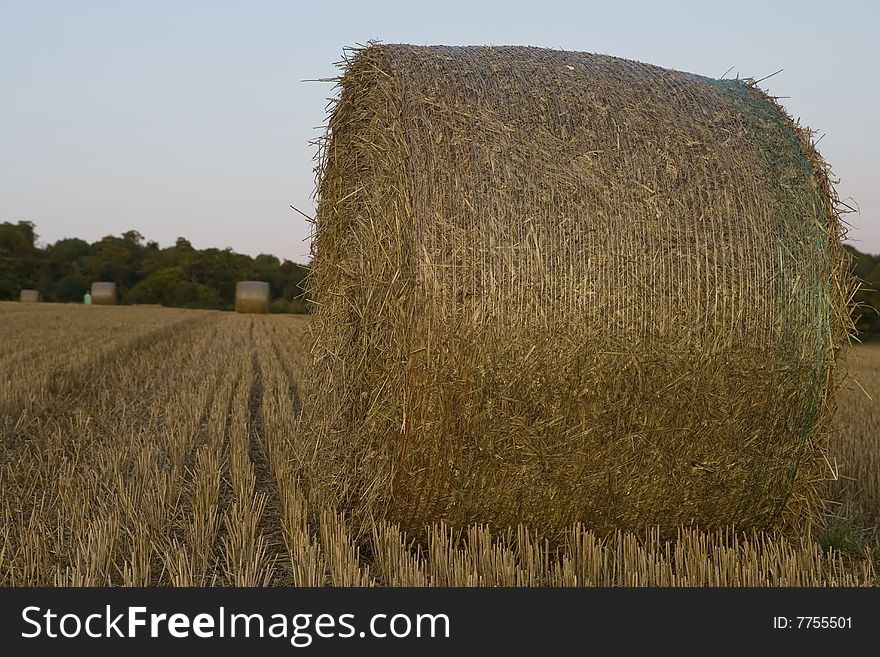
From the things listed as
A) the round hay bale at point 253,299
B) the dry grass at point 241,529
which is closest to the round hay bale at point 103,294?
→ the round hay bale at point 253,299

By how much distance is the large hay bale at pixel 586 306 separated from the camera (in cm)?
379

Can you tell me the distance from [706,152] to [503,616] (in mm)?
2587

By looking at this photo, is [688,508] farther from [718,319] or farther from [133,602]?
[133,602]

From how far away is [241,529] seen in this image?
4062mm

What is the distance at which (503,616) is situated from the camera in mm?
2918

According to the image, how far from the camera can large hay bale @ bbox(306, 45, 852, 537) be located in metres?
3.79

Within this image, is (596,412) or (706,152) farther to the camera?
(706,152)

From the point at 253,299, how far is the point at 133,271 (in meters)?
38.7

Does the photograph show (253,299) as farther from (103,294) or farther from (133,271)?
(133,271)

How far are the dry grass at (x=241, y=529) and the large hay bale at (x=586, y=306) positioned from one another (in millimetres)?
210

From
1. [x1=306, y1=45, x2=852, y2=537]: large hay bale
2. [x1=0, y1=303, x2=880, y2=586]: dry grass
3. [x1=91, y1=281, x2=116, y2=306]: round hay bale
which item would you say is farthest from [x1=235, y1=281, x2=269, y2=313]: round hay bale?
[x1=306, y1=45, x2=852, y2=537]: large hay bale

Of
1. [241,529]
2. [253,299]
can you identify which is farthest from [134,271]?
[241,529]

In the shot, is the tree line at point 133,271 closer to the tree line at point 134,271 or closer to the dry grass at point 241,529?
the tree line at point 134,271

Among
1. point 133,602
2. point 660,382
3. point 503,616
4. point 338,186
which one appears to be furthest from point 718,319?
point 133,602
